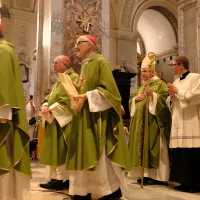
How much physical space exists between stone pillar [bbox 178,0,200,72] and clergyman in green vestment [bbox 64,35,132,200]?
23.8 feet

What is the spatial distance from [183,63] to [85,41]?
70.8 inches

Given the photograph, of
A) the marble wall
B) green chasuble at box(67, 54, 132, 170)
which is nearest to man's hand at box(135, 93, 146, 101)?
green chasuble at box(67, 54, 132, 170)

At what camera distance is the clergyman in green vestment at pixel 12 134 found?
295 cm

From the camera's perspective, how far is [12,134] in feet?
10.2

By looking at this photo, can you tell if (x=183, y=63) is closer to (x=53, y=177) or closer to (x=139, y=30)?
(x=53, y=177)

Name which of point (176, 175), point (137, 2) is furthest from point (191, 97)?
point (137, 2)

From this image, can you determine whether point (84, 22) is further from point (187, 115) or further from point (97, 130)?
point (97, 130)

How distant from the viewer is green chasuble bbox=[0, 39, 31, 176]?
2943mm

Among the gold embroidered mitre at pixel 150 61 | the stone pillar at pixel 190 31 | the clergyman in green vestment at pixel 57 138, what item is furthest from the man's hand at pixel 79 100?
the stone pillar at pixel 190 31

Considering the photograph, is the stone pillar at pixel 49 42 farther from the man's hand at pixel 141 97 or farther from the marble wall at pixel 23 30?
the marble wall at pixel 23 30

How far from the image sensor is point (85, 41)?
3.86 metres

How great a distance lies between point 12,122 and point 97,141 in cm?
97

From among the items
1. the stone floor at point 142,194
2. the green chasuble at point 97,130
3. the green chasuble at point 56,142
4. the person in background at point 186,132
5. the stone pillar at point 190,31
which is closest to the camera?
the green chasuble at point 97,130

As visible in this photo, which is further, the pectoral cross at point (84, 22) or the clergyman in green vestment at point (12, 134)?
the pectoral cross at point (84, 22)
